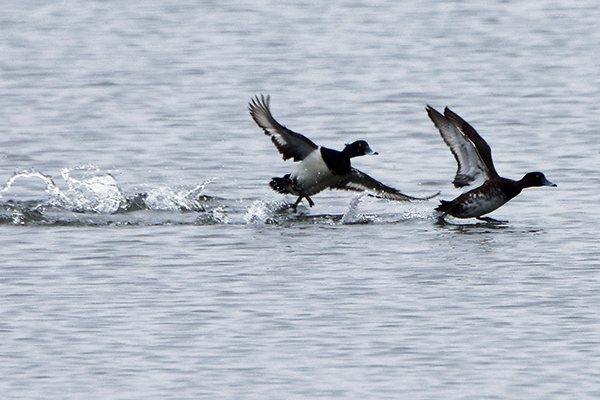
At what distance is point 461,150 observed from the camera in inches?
465

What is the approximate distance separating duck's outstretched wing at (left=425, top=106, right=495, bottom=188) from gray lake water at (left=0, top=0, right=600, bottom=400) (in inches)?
20.0

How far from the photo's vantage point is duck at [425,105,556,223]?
38.1 ft

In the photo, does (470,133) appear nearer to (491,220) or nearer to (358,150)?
(491,220)

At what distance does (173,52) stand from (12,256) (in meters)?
16.0

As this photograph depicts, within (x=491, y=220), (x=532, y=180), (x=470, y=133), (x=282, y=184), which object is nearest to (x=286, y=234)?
(x=282, y=184)

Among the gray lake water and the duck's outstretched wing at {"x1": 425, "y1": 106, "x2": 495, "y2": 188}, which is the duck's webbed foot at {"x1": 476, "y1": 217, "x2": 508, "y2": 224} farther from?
the duck's outstretched wing at {"x1": 425, "y1": 106, "x2": 495, "y2": 188}

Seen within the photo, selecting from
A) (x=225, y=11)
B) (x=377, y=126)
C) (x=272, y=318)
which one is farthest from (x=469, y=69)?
(x=272, y=318)

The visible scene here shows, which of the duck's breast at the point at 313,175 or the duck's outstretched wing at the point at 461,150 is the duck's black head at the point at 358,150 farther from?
the duck's outstretched wing at the point at 461,150

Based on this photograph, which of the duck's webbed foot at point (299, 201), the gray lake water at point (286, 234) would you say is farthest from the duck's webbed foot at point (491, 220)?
the duck's webbed foot at point (299, 201)

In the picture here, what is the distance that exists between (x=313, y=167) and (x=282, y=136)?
46 cm

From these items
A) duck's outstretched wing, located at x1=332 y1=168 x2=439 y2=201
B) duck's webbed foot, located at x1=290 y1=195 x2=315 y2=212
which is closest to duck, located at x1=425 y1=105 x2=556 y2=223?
duck's outstretched wing, located at x1=332 y1=168 x2=439 y2=201

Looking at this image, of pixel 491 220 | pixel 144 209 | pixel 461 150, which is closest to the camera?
pixel 461 150

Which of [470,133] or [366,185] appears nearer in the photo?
[470,133]

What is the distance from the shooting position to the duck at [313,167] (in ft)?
40.2
